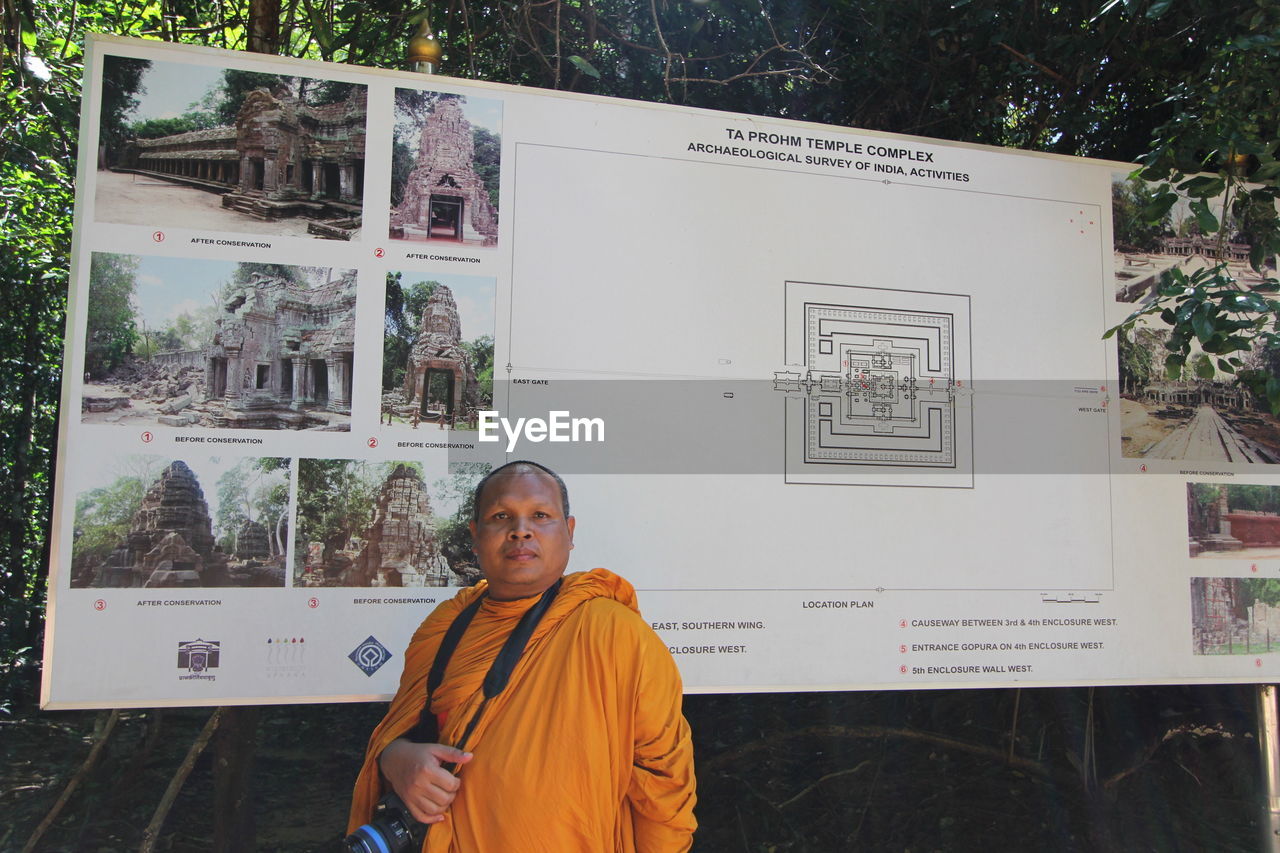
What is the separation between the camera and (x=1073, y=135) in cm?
461

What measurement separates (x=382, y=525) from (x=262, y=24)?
2211 mm

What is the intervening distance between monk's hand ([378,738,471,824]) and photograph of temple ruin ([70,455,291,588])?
93 cm

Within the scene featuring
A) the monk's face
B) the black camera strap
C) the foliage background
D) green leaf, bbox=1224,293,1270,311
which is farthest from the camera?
the foliage background

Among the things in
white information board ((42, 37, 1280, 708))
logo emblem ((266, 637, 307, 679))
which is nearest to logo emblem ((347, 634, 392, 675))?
white information board ((42, 37, 1280, 708))

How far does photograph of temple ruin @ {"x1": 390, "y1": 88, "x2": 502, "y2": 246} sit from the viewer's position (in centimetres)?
→ 305

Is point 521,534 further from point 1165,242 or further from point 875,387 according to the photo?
point 1165,242

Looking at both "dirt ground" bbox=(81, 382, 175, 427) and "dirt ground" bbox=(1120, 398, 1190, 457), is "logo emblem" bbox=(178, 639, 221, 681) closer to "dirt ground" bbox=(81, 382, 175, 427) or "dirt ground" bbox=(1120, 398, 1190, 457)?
"dirt ground" bbox=(81, 382, 175, 427)

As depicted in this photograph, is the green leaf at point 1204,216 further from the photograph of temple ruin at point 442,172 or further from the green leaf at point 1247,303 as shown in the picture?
the photograph of temple ruin at point 442,172

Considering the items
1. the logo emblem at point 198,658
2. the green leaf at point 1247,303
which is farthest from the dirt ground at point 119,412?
the green leaf at point 1247,303

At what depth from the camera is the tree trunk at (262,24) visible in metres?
3.76

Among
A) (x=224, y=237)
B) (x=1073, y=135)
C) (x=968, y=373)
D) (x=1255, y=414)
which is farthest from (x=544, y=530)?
(x=1073, y=135)

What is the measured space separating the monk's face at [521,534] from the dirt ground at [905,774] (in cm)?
261

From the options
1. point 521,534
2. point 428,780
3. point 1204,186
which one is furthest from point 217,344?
point 1204,186

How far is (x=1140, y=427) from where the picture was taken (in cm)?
361
